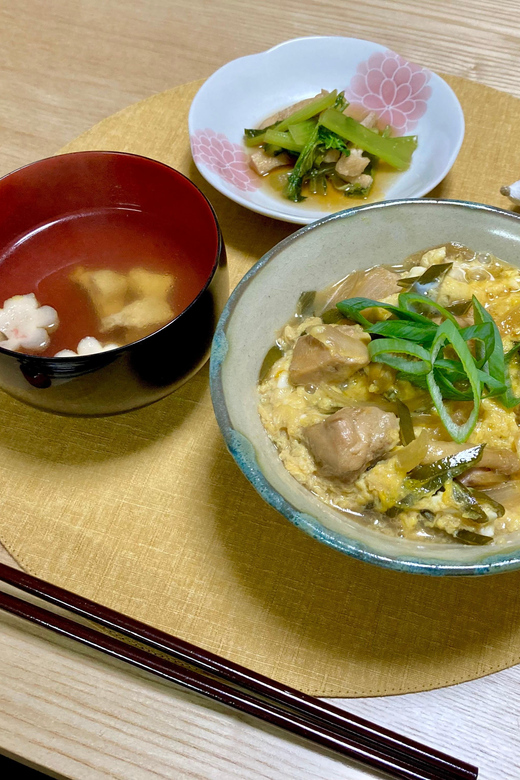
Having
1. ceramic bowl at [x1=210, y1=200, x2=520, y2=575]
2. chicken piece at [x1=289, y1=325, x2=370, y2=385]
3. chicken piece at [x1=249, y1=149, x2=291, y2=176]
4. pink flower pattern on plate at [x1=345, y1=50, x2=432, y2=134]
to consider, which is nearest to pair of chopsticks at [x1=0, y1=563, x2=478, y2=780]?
ceramic bowl at [x1=210, y1=200, x2=520, y2=575]

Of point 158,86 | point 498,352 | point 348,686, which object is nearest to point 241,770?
point 348,686

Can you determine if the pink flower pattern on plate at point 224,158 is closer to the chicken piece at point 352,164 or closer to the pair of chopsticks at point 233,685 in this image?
the chicken piece at point 352,164

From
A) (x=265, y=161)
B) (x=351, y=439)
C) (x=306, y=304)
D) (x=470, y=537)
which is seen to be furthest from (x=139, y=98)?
A: (x=470, y=537)

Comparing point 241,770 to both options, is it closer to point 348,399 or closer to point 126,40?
point 348,399

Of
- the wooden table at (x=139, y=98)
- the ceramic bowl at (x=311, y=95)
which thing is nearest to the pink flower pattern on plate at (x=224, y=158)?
the ceramic bowl at (x=311, y=95)

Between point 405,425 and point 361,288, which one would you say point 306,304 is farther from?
point 405,425
